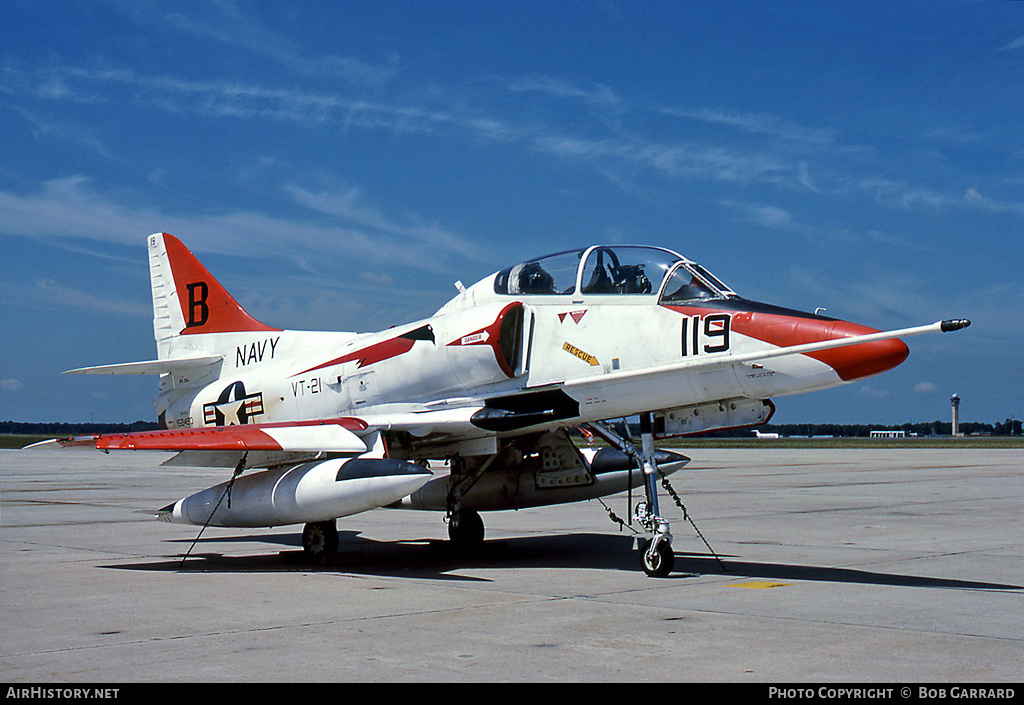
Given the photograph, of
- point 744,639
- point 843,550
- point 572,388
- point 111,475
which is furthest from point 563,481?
point 111,475

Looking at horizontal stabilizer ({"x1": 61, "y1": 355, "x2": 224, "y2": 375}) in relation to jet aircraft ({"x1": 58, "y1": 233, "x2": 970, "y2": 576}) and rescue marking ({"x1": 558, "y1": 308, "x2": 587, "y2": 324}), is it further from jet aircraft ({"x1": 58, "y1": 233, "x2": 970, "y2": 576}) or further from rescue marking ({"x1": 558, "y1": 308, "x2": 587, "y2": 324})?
rescue marking ({"x1": 558, "y1": 308, "x2": 587, "y2": 324})

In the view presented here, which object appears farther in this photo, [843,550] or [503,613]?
[843,550]

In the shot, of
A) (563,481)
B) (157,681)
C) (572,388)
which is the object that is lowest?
(157,681)

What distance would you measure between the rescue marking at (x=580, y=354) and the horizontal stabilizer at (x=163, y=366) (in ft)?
20.8

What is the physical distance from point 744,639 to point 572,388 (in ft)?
13.4

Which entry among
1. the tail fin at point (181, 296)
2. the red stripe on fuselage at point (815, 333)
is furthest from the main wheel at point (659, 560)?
the tail fin at point (181, 296)

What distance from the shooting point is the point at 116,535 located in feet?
47.4

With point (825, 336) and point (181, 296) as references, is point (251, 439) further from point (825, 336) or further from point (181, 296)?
point (825, 336)

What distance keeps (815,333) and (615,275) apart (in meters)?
2.26

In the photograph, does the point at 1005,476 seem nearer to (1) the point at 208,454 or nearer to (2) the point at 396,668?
(1) the point at 208,454

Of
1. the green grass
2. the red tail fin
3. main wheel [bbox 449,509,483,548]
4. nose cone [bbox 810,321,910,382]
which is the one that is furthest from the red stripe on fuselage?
the green grass

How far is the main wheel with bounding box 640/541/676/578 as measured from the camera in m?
9.62

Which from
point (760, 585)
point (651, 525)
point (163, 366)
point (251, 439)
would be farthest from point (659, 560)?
point (163, 366)

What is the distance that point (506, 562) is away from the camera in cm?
1130
